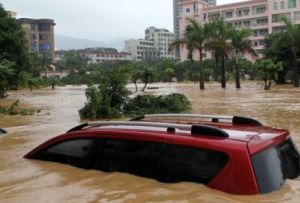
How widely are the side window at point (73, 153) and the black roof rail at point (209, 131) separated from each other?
107 centimetres

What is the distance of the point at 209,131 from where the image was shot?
3771mm

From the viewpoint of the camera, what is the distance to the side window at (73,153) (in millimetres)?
4488

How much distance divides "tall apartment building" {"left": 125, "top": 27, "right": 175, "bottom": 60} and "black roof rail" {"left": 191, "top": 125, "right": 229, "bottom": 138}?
149 meters

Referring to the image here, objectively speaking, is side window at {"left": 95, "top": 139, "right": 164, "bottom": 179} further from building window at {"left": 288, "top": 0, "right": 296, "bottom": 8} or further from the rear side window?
building window at {"left": 288, "top": 0, "right": 296, "bottom": 8}

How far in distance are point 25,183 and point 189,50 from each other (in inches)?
1303

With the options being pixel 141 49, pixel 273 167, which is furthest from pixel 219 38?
pixel 141 49

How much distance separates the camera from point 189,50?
122 ft

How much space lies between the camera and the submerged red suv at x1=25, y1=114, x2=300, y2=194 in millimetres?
3535

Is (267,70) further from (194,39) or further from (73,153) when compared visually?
(73,153)

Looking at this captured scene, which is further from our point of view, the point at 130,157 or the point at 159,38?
the point at 159,38

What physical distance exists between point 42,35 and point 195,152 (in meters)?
130

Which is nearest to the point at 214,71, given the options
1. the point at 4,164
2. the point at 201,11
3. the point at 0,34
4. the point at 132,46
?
the point at 201,11

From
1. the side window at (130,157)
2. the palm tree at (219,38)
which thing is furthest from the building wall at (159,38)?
the side window at (130,157)

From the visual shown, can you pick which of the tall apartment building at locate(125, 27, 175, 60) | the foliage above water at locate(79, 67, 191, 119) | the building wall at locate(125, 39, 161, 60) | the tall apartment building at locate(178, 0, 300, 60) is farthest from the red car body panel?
the building wall at locate(125, 39, 161, 60)
